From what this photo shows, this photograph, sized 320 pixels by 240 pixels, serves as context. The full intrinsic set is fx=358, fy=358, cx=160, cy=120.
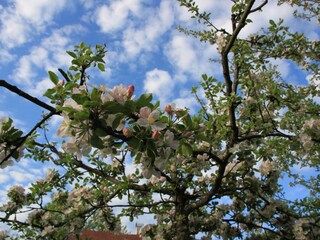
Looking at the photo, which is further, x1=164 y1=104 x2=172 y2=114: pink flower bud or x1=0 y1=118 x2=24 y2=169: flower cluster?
x1=0 y1=118 x2=24 y2=169: flower cluster

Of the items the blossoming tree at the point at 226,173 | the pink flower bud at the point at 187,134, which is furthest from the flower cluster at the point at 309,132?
the pink flower bud at the point at 187,134

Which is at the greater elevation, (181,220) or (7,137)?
(181,220)

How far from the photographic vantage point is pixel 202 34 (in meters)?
5.84

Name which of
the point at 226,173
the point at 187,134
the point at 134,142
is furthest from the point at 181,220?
the point at 134,142

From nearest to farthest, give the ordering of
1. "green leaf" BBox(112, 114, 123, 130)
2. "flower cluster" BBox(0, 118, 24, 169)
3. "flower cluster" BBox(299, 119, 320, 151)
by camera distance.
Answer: "green leaf" BBox(112, 114, 123, 130)
"flower cluster" BBox(0, 118, 24, 169)
"flower cluster" BBox(299, 119, 320, 151)

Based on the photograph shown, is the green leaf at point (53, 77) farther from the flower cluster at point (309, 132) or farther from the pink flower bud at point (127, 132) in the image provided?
the flower cluster at point (309, 132)

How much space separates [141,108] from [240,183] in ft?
13.1

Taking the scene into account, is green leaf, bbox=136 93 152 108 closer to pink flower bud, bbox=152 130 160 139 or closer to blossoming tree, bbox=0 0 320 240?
pink flower bud, bbox=152 130 160 139

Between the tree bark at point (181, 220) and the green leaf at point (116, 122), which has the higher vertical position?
the tree bark at point (181, 220)

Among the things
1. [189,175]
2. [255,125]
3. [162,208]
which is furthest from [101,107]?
[162,208]

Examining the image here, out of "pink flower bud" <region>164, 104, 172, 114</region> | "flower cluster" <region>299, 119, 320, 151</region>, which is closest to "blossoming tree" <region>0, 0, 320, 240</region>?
"flower cluster" <region>299, 119, 320, 151</region>

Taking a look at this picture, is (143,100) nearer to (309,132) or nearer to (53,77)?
(53,77)

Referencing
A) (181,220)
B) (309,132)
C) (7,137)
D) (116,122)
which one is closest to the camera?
(116,122)

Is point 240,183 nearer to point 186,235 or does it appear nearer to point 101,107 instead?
point 186,235
